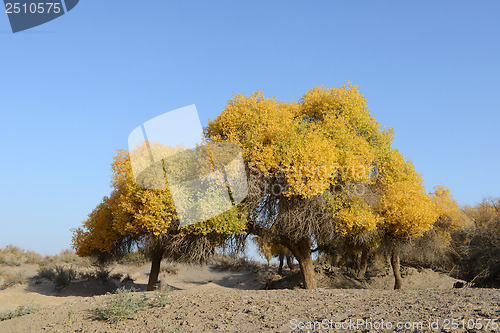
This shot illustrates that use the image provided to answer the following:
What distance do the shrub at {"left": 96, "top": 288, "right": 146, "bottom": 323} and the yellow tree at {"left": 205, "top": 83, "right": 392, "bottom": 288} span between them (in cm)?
834

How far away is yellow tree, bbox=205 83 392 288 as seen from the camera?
17641mm

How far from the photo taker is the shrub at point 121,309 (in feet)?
33.9

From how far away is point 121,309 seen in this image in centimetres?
1039

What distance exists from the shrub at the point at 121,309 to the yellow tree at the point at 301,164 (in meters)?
8.34

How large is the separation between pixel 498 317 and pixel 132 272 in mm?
34354

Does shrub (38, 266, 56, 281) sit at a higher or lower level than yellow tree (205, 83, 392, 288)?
lower

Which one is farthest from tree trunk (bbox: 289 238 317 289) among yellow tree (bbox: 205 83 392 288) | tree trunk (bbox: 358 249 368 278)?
tree trunk (bbox: 358 249 368 278)

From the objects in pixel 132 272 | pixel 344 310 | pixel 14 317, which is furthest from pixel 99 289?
pixel 344 310

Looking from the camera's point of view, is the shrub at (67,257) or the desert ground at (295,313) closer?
the desert ground at (295,313)

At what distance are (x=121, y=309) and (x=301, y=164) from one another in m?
9.79

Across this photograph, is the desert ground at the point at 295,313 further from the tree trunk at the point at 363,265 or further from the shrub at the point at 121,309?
the tree trunk at the point at 363,265

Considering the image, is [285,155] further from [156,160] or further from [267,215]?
[156,160]

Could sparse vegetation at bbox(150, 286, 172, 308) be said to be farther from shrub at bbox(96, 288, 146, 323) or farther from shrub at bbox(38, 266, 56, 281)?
shrub at bbox(38, 266, 56, 281)

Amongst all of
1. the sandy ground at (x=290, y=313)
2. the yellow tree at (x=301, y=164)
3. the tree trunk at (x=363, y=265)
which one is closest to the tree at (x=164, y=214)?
the yellow tree at (x=301, y=164)
